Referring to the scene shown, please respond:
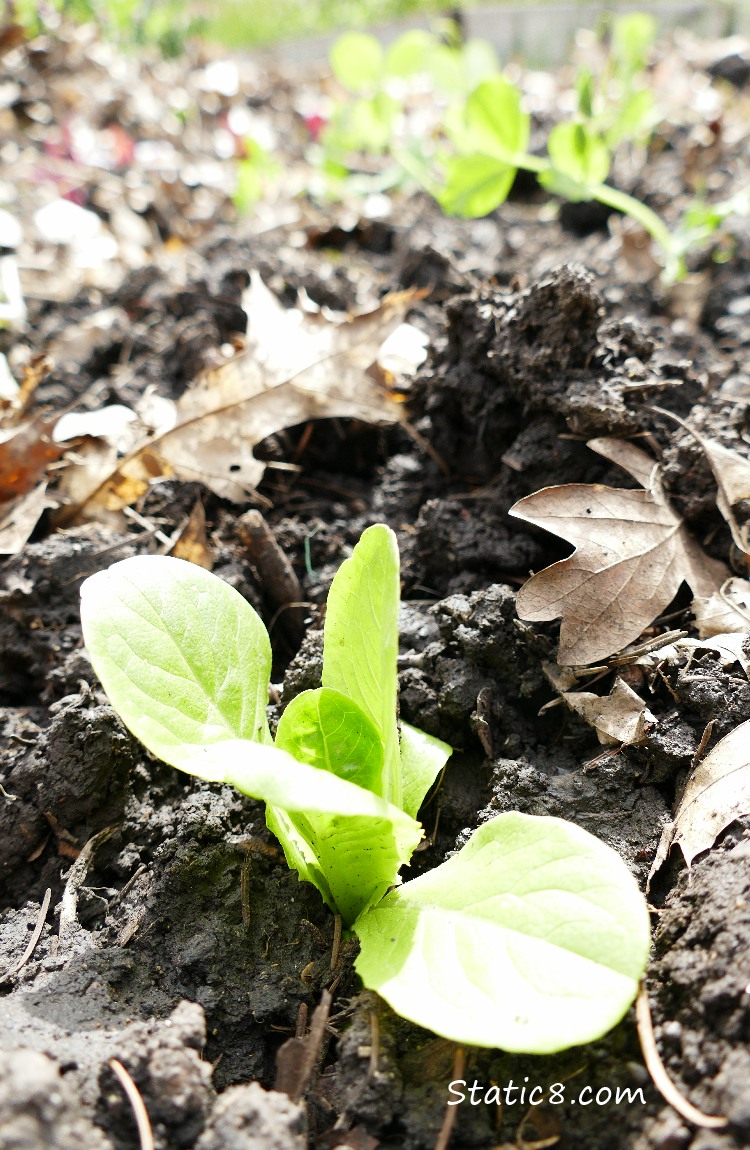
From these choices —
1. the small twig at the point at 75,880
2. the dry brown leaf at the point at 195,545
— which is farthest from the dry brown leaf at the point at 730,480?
the small twig at the point at 75,880

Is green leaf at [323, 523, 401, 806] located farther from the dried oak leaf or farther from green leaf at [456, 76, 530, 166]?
green leaf at [456, 76, 530, 166]

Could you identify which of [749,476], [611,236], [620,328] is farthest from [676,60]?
[749,476]

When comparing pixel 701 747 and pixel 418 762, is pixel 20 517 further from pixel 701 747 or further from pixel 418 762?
pixel 701 747

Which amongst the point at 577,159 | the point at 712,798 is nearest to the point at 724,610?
the point at 712,798

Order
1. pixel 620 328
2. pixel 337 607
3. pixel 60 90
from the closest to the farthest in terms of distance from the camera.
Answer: pixel 337 607 → pixel 620 328 → pixel 60 90

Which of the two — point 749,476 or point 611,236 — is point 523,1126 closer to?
point 749,476

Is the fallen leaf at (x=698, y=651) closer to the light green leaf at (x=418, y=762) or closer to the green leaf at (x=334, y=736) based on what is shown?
the light green leaf at (x=418, y=762)
